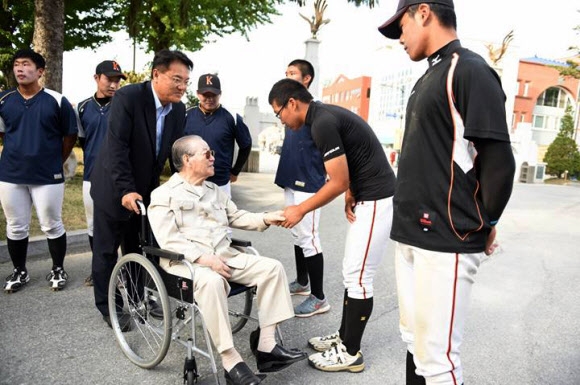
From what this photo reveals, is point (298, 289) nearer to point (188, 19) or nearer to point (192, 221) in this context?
point (192, 221)

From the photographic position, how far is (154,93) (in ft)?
10.5

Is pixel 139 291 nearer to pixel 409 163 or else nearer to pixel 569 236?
pixel 409 163

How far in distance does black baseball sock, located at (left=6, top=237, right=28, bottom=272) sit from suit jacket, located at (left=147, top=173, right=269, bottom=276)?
1.93 m

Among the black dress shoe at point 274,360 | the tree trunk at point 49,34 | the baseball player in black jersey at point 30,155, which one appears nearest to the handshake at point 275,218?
the black dress shoe at point 274,360

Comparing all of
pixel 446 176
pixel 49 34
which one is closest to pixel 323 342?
pixel 446 176

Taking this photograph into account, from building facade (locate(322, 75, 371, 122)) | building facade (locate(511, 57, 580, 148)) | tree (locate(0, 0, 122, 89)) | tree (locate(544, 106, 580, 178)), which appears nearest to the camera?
tree (locate(0, 0, 122, 89))

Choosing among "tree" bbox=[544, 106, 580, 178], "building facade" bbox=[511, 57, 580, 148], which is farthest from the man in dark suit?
"building facade" bbox=[511, 57, 580, 148]

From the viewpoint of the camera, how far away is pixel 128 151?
Result: 3.09m

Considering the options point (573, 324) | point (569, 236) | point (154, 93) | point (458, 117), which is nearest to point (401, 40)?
point (458, 117)

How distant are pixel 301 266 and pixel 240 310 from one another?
748 mm

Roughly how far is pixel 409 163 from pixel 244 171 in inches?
546

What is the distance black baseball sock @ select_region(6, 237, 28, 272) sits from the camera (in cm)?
394

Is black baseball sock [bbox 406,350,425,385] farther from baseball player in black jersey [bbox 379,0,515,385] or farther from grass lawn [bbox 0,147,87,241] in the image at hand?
grass lawn [bbox 0,147,87,241]

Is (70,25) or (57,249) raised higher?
(70,25)
